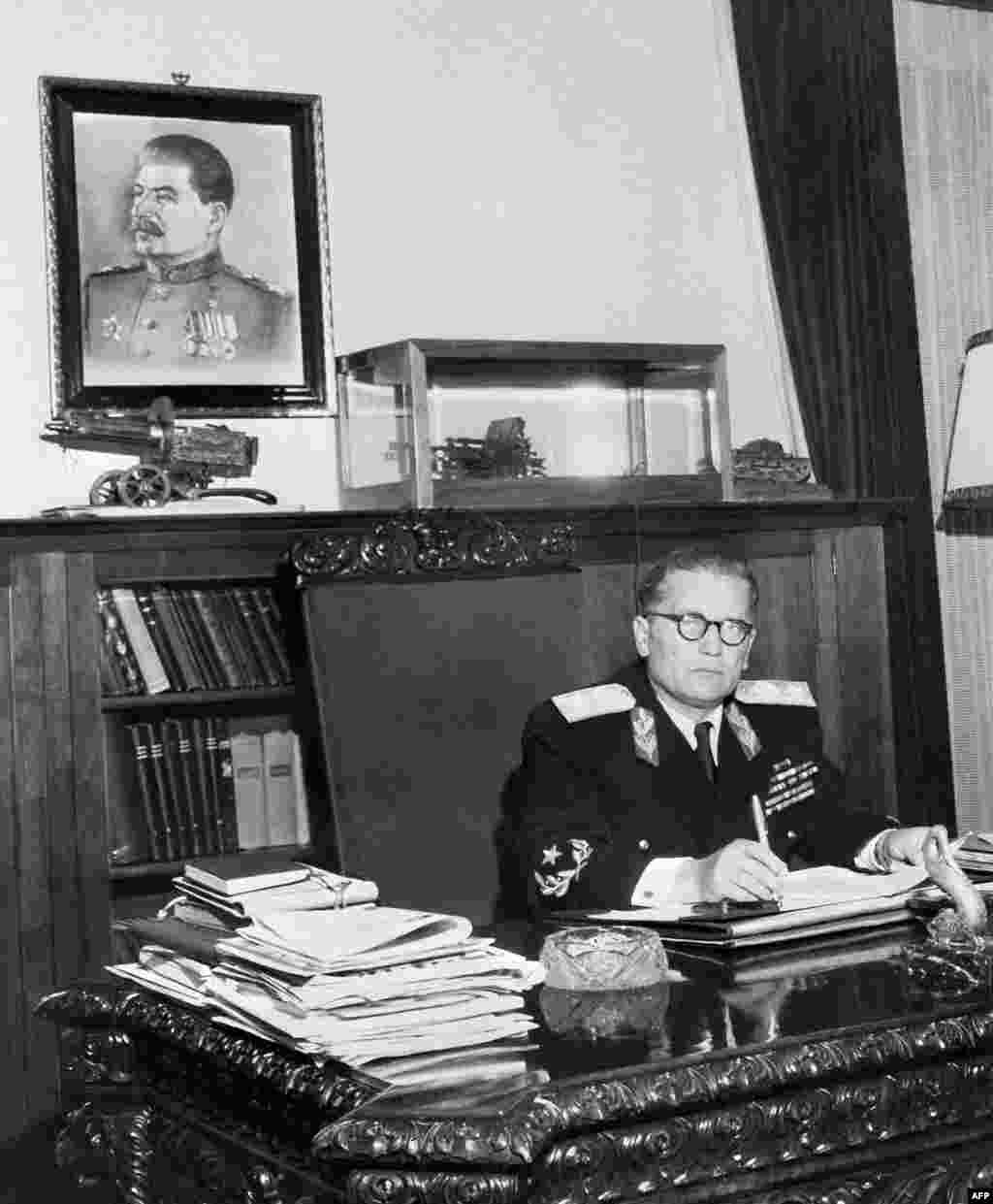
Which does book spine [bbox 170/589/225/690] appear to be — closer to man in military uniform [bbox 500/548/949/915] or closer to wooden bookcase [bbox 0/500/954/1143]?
wooden bookcase [bbox 0/500/954/1143]

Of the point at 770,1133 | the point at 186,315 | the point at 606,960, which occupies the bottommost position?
the point at 770,1133

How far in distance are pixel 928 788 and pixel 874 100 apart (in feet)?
6.00

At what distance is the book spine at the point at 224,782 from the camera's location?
12.4ft

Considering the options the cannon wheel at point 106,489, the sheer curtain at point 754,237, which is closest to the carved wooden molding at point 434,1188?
the cannon wheel at point 106,489

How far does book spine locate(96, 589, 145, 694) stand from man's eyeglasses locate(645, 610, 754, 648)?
47.4 inches

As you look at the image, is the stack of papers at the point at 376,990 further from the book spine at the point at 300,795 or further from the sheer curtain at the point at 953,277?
the sheer curtain at the point at 953,277

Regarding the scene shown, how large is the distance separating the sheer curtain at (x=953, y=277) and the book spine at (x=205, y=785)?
2231mm

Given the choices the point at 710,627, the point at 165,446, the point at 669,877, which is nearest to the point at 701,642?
the point at 710,627

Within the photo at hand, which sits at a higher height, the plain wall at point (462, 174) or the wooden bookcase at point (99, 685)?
the plain wall at point (462, 174)

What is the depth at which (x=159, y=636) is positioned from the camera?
3.75 m

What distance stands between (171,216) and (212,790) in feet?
4.24

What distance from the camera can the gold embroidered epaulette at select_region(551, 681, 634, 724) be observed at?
10.1ft

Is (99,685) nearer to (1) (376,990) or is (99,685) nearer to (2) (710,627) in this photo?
(2) (710,627)

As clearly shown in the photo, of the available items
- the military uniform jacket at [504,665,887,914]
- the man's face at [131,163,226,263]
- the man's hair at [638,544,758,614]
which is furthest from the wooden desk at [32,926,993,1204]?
the man's face at [131,163,226,263]
